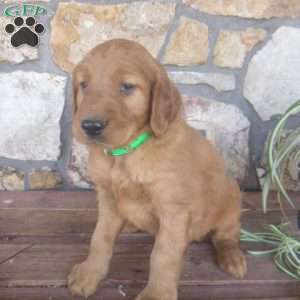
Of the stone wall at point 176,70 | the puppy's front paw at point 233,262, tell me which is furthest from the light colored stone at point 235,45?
the puppy's front paw at point 233,262

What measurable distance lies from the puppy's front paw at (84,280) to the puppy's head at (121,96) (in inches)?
23.5

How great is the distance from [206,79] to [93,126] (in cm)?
137

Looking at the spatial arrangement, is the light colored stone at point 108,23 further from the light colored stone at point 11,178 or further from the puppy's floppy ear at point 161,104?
the puppy's floppy ear at point 161,104


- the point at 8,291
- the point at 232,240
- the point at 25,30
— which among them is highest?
the point at 25,30

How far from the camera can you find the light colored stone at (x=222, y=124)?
285 cm

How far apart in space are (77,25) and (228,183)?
1.26 meters

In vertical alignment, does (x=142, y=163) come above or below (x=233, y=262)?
above

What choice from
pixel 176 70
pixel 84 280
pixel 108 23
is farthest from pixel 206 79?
pixel 84 280

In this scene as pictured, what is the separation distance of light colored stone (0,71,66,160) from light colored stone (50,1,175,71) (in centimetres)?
25

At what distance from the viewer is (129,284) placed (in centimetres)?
→ 202

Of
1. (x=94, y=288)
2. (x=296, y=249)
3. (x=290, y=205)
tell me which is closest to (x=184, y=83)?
(x=290, y=205)

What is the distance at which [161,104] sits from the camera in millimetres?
1726

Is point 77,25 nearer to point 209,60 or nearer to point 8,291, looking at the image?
point 209,60

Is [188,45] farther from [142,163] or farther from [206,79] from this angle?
[142,163]
